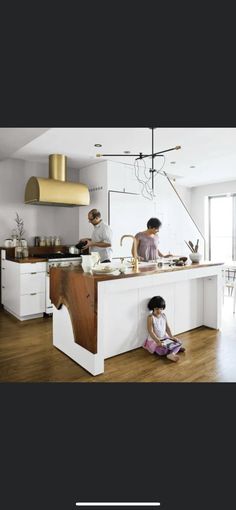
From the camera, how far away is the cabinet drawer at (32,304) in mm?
4207

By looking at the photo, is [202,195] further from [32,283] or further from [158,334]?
[158,334]

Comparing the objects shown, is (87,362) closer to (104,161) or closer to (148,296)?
(148,296)

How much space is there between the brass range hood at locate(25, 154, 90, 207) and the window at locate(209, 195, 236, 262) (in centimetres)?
376

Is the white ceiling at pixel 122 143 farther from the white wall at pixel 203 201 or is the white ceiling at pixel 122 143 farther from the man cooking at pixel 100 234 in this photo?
the white wall at pixel 203 201

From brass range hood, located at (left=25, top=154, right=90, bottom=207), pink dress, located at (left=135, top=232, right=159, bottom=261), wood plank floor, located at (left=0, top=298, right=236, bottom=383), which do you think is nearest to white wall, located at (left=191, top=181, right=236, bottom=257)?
brass range hood, located at (left=25, top=154, right=90, bottom=207)

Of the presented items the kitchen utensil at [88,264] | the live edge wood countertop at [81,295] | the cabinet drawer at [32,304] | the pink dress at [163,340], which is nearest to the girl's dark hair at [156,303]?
the pink dress at [163,340]

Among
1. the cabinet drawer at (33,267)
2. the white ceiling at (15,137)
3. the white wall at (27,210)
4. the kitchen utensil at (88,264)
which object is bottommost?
the cabinet drawer at (33,267)

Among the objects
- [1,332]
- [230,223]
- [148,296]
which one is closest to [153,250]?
[148,296]

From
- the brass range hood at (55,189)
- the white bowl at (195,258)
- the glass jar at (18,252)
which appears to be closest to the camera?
the white bowl at (195,258)

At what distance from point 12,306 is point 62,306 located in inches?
74.4

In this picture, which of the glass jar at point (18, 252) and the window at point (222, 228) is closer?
the glass jar at point (18, 252)

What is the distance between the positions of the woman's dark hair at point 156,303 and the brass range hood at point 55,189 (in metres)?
2.37

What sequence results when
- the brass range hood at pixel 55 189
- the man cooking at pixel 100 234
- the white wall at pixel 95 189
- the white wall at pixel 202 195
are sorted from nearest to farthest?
the man cooking at pixel 100 234
the brass range hood at pixel 55 189
the white wall at pixel 95 189
the white wall at pixel 202 195

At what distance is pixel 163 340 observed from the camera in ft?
9.99
